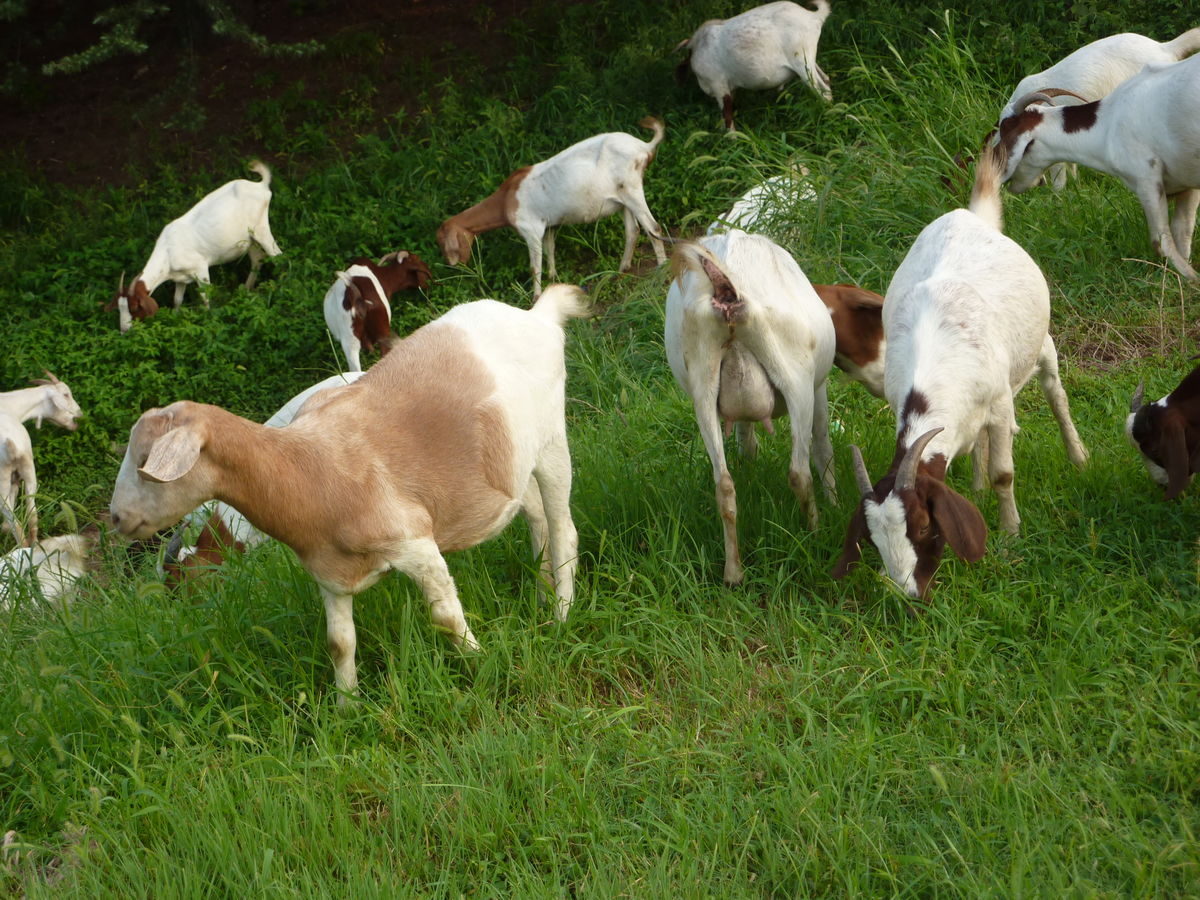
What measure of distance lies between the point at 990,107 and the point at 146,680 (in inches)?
262

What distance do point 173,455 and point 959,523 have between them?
2.39 m

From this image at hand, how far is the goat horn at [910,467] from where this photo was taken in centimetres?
402

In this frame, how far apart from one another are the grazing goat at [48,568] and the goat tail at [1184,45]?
709 cm

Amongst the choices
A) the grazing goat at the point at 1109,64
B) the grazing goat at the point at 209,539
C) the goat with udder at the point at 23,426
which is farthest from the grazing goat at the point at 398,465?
the grazing goat at the point at 1109,64

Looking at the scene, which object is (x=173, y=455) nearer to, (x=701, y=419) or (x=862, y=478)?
(x=701, y=419)

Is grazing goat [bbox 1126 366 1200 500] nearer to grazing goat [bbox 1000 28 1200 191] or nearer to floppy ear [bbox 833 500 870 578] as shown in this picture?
floppy ear [bbox 833 500 870 578]

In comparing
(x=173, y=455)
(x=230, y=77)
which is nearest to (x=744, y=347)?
(x=173, y=455)

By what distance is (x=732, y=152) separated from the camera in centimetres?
927

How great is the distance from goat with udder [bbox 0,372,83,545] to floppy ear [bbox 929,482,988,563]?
16.6 feet

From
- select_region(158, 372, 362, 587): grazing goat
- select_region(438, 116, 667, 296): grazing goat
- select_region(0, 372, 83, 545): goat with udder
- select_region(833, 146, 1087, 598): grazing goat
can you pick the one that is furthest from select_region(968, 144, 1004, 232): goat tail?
select_region(0, 372, 83, 545): goat with udder

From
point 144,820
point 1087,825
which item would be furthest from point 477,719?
point 1087,825

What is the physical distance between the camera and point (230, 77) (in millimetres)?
12383

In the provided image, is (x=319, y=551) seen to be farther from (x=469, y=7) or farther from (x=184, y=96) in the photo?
(x=469, y=7)

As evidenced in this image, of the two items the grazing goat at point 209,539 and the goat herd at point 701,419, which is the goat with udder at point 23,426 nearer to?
the goat herd at point 701,419
